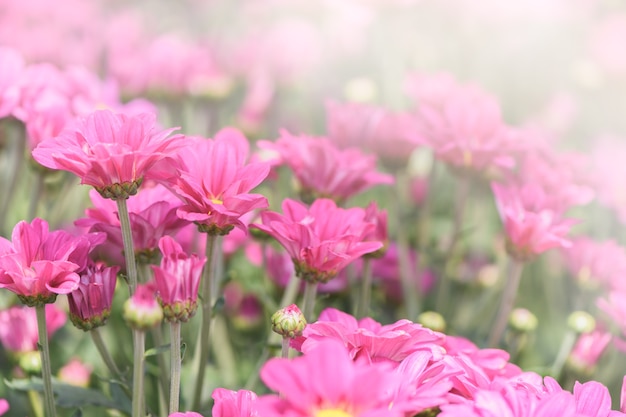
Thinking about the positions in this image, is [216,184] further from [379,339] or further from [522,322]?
[522,322]

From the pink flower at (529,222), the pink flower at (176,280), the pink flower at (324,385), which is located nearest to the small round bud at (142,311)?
the pink flower at (176,280)

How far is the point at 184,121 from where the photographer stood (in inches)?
79.4

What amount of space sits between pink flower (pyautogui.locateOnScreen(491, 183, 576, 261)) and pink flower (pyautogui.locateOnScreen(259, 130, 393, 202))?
17 centimetres

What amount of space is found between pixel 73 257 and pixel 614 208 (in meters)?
1.09

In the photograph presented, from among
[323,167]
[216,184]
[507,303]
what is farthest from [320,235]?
[507,303]

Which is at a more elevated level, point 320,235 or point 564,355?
point 320,235

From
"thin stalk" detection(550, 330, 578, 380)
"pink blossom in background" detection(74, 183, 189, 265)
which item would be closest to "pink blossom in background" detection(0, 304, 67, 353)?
"pink blossom in background" detection(74, 183, 189, 265)

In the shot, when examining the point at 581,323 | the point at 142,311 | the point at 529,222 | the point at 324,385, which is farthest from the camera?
the point at 581,323

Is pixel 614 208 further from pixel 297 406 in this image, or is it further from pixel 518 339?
pixel 297 406

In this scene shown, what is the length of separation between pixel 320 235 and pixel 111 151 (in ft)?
0.81

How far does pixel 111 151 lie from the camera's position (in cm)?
74

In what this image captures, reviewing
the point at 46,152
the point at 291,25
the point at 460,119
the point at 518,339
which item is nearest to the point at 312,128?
the point at 291,25

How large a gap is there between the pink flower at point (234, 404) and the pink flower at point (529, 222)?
0.49m

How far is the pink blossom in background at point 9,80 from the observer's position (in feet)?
3.48
